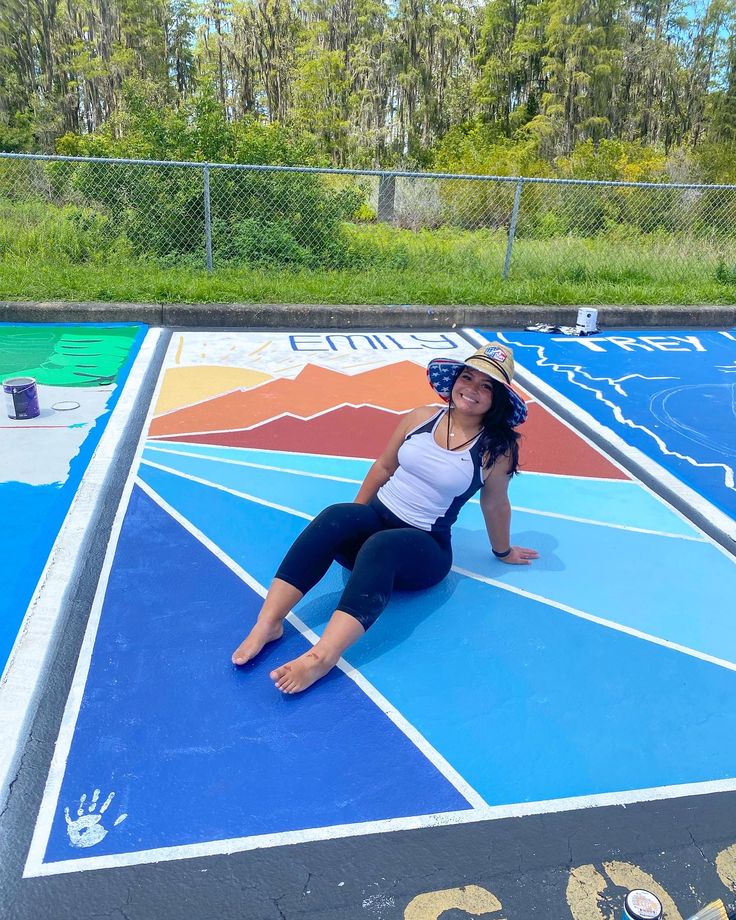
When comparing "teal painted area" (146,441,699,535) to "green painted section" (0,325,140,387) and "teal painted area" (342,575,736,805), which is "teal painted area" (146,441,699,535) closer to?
"teal painted area" (342,575,736,805)

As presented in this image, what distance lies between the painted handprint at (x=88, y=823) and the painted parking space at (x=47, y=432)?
2.62 ft

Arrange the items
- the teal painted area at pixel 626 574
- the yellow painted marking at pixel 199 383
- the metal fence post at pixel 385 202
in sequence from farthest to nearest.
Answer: the metal fence post at pixel 385 202, the yellow painted marking at pixel 199 383, the teal painted area at pixel 626 574

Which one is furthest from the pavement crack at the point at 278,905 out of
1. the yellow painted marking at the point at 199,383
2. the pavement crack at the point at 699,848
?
the yellow painted marking at the point at 199,383

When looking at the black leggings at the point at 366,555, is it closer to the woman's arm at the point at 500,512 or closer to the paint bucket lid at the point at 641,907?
the woman's arm at the point at 500,512

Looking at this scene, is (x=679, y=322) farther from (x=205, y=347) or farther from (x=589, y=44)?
(x=589, y=44)

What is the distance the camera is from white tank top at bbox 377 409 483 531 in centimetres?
300

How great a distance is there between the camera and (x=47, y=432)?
475 cm

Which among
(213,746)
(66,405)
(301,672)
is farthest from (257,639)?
(66,405)

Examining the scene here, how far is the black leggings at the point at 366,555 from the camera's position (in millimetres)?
2664

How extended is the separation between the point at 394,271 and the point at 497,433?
7.18 metres

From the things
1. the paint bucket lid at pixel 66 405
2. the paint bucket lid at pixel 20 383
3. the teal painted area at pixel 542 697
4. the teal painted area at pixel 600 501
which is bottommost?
the teal painted area at pixel 542 697

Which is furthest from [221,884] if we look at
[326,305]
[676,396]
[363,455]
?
[326,305]

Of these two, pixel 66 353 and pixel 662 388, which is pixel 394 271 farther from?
pixel 66 353

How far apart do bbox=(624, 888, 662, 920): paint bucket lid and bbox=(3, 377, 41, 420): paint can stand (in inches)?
182
